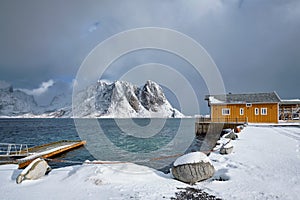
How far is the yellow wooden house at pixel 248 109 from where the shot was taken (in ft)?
106

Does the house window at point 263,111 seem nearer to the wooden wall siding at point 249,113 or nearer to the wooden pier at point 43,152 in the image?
the wooden wall siding at point 249,113

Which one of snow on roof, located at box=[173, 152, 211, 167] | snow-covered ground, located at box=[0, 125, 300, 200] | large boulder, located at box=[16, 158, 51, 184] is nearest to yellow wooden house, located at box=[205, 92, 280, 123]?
snow-covered ground, located at box=[0, 125, 300, 200]

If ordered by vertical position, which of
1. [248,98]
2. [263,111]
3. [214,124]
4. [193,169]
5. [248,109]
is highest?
[248,98]

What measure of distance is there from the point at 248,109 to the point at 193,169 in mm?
29400

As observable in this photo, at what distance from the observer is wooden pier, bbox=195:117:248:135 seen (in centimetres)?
3138

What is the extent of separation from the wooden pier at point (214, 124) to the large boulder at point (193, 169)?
25.7 m

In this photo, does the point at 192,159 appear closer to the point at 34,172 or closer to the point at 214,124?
the point at 34,172

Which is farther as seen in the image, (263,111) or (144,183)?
(263,111)

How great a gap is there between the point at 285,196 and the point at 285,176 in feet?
6.06

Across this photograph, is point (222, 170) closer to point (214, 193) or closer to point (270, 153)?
point (214, 193)

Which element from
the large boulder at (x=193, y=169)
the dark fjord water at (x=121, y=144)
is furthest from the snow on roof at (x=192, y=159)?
the dark fjord water at (x=121, y=144)

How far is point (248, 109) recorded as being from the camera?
3300cm

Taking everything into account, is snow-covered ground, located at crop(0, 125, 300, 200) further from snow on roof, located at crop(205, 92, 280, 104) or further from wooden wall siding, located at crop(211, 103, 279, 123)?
snow on roof, located at crop(205, 92, 280, 104)

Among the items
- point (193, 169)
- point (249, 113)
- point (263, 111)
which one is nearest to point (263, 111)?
point (263, 111)
